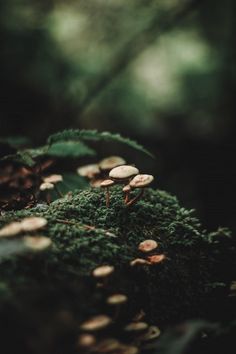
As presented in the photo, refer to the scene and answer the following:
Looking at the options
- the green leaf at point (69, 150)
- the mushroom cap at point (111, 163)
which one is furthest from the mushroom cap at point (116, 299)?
the green leaf at point (69, 150)

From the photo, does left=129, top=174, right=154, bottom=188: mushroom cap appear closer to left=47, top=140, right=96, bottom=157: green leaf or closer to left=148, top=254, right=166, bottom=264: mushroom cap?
left=148, top=254, right=166, bottom=264: mushroom cap

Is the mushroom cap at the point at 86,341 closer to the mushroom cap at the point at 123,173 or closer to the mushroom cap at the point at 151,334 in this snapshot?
the mushroom cap at the point at 151,334

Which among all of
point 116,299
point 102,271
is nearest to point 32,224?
point 102,271

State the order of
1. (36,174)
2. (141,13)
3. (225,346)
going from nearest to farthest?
(225,346)
(36,174)
(141,13)

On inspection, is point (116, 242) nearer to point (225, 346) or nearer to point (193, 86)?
point (225, 346)

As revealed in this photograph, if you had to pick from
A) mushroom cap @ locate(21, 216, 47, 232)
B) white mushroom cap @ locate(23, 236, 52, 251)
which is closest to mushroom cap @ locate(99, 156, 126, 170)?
mushroom cap @ locate(21, 216, 47, 232)

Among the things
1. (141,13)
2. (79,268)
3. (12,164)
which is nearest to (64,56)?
(141,13)
